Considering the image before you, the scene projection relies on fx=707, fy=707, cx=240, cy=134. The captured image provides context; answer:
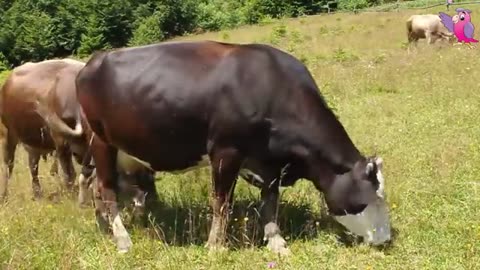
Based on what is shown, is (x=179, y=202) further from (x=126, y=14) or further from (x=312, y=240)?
(x=126, y=14)

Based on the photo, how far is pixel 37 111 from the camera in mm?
9258

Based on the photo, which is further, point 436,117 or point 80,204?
point 436,117

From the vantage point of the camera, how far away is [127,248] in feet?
21.7

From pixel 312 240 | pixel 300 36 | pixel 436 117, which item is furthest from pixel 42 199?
pixel 300 36

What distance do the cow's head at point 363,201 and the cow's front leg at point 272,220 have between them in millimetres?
537

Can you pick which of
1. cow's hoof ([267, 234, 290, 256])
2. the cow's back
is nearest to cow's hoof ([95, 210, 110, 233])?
the cow's back

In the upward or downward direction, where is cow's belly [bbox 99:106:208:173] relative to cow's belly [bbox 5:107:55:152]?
upward

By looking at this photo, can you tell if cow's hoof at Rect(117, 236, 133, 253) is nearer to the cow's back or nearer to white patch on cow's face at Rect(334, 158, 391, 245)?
the cow's back

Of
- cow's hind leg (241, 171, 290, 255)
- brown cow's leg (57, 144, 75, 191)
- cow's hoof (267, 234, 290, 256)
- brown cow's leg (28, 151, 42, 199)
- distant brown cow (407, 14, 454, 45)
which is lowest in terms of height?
distant brown cow (407, 14, 454, 45)

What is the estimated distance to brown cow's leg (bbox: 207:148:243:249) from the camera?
627 centimetres

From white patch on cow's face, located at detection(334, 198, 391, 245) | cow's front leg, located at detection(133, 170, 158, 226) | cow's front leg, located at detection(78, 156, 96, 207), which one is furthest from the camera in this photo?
cow's front leg, located at detection(78, 156, 96, 207)

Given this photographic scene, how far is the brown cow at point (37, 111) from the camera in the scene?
343 inches

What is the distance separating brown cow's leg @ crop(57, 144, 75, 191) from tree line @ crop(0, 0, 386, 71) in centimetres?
4856

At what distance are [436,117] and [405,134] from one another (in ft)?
3.42
